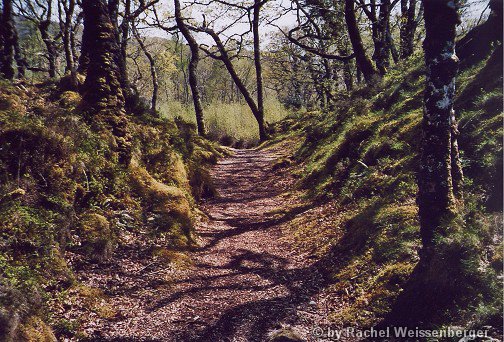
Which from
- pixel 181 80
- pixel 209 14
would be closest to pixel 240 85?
pixel 209 14

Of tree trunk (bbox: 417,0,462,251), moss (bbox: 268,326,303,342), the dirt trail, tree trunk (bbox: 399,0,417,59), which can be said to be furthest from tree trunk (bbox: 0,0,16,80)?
tree trunk (bbox: 399,0,417,59)

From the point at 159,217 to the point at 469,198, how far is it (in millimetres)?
5127

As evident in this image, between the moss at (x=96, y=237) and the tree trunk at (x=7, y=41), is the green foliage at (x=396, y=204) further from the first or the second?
the tree trunk at (x=7, y=41)

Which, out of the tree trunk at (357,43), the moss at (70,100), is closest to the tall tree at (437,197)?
the moss at (70,100)

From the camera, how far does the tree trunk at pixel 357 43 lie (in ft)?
37.1

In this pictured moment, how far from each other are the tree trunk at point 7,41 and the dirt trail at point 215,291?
23.3 feet

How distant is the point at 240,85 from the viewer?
759 inches

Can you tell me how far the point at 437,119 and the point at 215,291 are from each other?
3737mm

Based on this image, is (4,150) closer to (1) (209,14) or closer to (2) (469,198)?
(2) (469,198)

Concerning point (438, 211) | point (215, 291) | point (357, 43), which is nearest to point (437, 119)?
point (438, 211)

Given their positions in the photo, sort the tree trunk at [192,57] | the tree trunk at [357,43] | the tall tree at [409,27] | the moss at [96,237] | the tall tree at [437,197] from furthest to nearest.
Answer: the tree trunk at [192,57]
the tall tree at [409,27]
the tree trunk at [357,43]
the moss at [96,237]
the tall tree at [437,197]

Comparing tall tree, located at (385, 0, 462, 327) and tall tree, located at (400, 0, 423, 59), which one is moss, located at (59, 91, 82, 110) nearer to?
tall tree, located at (385, 0, 462, 327)

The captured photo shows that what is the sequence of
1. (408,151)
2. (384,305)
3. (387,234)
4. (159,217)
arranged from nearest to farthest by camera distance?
(384,305) → (387,234) → (159,217) → (408,151)

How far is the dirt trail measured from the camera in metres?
3.87
